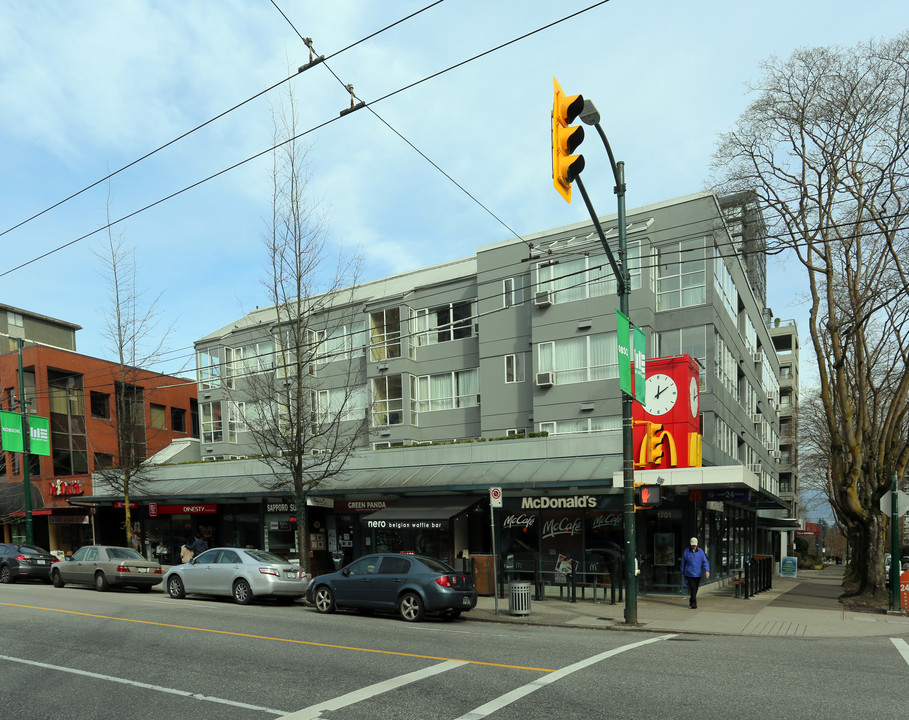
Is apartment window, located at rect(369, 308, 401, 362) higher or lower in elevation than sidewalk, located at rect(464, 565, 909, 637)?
higher

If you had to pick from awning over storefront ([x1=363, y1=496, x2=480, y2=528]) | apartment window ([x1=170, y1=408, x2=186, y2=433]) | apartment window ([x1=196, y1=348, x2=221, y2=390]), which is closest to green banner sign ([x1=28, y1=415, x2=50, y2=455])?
apartment window ([x1=196, y1=348, x2=221, y2=390])

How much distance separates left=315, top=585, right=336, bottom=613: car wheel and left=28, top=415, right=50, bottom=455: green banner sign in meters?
20.8

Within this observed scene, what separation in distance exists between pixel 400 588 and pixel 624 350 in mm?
6536

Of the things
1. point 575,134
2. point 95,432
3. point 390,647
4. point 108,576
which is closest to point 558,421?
point 108,576

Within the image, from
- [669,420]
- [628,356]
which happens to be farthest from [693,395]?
[628,356]

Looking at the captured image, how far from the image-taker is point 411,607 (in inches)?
604

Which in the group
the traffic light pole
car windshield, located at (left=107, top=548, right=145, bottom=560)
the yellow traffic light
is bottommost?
car windshield, located at (left=107, top=548, right=145, bottom=560)

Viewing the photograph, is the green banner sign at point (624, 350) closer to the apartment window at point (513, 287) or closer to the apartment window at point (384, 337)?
the apartment window at point (513, 287)

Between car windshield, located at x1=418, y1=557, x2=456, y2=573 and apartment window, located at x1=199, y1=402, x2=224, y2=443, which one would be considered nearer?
car windshield, located at x1=418, y1=557, x2=456, y2=573

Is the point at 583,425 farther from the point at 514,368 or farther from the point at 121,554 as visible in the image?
the point at 121,554

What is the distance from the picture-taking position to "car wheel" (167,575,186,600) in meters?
20.1

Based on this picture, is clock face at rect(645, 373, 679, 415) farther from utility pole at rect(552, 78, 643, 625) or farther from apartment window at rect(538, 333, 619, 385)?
utility pole at rect(552, 78, 643, 625)

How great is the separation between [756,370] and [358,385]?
72.3 feet

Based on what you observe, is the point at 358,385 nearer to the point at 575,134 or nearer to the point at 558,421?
the point at 558,421
